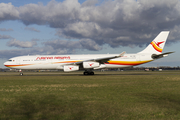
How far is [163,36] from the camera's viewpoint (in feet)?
115

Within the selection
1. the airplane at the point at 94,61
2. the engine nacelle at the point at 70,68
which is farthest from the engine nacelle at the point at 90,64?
the engine nacelle at the point at 70,68

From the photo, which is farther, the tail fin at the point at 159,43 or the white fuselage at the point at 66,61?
the tail fin at the point at 159,43

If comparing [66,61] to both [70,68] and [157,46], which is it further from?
[157,46]

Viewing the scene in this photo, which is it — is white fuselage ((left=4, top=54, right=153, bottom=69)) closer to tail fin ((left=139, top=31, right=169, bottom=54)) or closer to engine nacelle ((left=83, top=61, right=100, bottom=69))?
engine nacelle ((left=83, top=61, right=100, bottom=69))

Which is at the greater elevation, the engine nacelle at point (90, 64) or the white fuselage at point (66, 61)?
the white fuselage at point (66, 61)

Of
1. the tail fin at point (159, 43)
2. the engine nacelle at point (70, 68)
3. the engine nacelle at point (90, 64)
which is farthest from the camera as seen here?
the tail fin at point (159, 43)

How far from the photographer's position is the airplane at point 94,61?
111ft

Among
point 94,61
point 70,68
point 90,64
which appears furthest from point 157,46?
point 70,68

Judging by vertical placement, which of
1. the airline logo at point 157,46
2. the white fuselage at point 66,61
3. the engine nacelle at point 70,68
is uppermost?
the airline logo at point 157,46

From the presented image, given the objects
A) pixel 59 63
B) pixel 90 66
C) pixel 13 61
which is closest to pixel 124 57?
pixel 90 66

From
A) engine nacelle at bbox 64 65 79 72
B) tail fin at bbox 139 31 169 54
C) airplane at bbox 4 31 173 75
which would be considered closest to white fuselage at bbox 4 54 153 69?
airplane at bbox 4 31 173 75

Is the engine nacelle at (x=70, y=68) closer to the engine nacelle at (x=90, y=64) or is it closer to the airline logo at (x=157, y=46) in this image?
the engine nacelle at (x=90, y=64)

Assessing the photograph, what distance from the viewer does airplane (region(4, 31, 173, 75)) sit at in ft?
111

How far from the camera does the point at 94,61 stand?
32438mm
